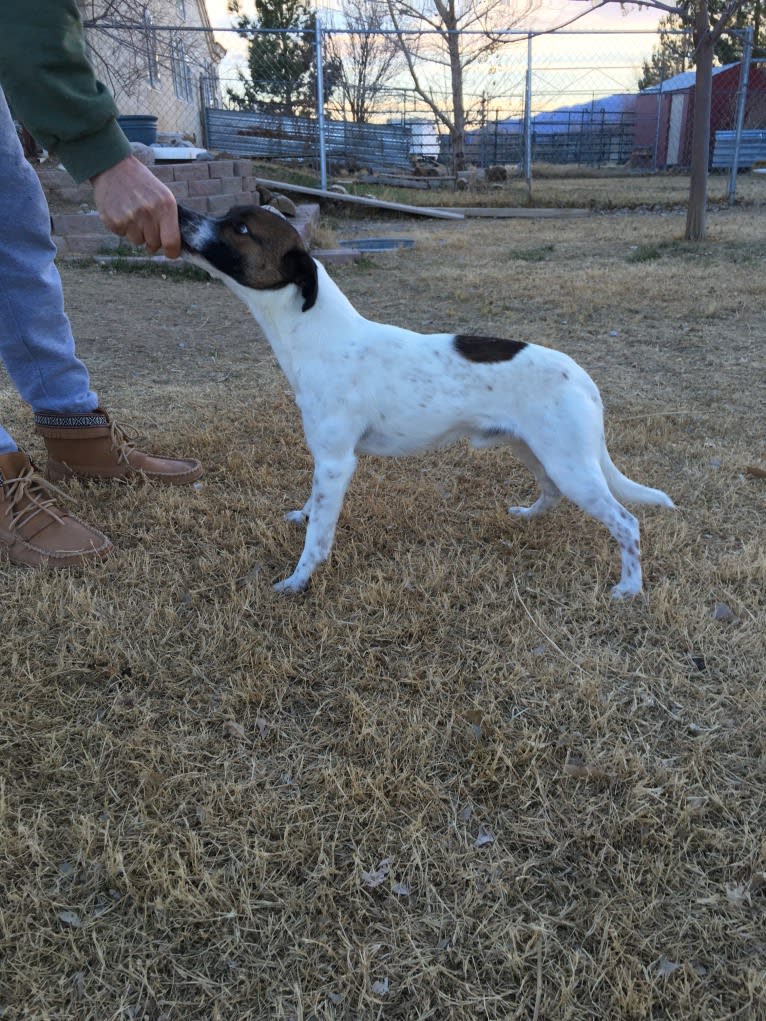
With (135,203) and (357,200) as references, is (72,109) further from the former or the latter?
(357,200)

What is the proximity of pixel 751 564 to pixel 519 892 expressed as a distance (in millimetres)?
1704

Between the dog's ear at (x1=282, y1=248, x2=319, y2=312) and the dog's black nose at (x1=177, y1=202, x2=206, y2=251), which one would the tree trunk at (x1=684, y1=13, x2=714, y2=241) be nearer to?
the dog's ear at (x1=282, y1=248, x2=319, y2=312)

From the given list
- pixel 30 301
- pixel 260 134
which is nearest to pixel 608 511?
pixel 30 301

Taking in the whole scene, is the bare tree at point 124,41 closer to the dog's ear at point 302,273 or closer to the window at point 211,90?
the window at point 211,90

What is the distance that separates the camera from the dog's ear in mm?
2670

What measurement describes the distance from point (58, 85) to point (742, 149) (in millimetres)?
25649

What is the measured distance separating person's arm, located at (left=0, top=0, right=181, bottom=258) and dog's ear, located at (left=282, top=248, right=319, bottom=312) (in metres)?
0.46

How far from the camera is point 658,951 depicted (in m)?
1.51

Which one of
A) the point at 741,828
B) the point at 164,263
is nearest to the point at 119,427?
the point at 741,828

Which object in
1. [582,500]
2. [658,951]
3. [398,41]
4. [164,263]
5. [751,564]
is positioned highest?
[398,41]

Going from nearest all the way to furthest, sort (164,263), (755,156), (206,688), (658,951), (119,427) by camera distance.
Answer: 1. (658,951)
2. (206,688)
3. (119,427)
4. (164,263)
5. (755,156)

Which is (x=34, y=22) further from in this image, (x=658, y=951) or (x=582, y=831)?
(x=658, y=951)

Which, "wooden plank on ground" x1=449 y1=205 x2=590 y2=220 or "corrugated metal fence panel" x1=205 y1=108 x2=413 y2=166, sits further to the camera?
"corrugated metal fence panel" x1=205 y1=108 x2=413 y2=166

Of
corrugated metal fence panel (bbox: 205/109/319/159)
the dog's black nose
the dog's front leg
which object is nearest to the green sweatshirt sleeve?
the dog's black nose
